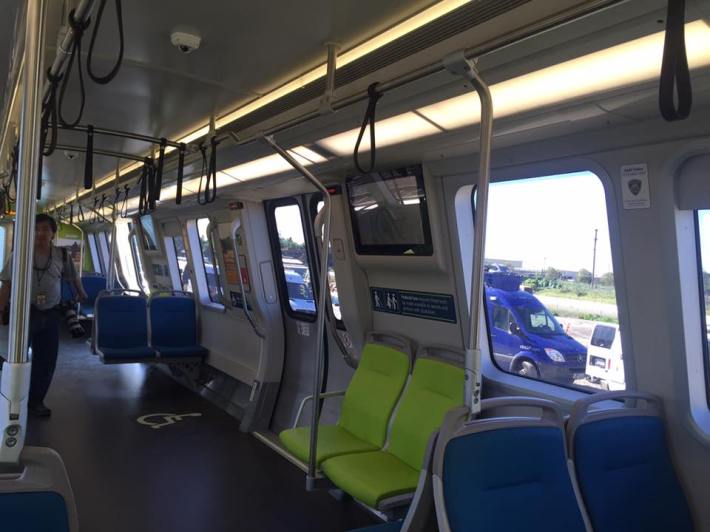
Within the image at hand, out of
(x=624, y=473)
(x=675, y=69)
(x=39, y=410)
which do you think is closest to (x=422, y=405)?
(x=624, y=473)

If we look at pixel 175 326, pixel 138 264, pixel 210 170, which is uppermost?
pixel 210 170

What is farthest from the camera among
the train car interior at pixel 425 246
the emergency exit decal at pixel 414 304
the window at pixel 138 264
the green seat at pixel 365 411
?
the window at pixel 138 264

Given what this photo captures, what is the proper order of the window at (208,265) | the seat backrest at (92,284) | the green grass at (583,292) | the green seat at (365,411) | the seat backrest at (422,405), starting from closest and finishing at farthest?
the green grass at (583,292) → the seat backrest at (422,405) → the green seat at (365,411) → the window at (208,265) → the seat backrest at (92,284)

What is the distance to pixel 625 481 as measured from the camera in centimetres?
264

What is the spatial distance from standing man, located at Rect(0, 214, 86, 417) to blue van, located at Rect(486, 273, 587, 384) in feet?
13.5

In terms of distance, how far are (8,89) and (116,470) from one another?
299 cm

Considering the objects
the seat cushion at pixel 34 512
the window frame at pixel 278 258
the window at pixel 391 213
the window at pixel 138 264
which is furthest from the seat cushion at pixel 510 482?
the window at pixel 138 264

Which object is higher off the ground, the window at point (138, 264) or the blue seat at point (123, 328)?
the window at point (138, 264)

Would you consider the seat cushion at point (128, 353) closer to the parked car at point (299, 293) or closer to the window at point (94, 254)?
the parked car at point (299, 293)

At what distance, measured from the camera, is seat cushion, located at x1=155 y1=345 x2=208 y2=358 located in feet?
24.4

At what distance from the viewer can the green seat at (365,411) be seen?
3.89 metres

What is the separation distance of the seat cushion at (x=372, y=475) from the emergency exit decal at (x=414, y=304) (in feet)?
3.20

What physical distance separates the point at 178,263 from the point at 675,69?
29.8 ft

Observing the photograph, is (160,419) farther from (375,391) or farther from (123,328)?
(375,391)
